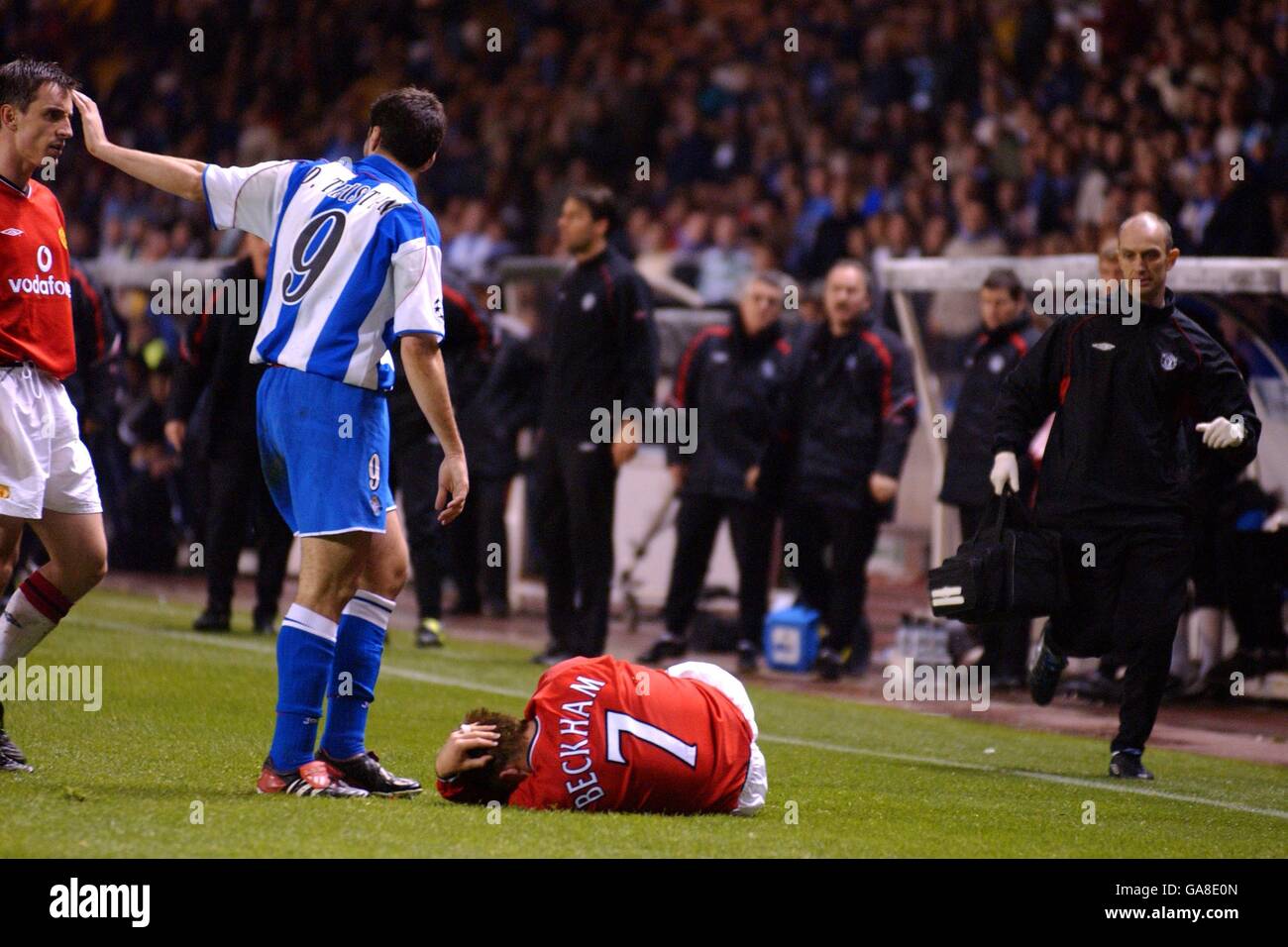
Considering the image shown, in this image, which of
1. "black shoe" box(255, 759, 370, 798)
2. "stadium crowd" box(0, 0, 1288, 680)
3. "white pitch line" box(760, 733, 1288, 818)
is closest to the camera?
"black shoe" box(255, 759, 370, 798)

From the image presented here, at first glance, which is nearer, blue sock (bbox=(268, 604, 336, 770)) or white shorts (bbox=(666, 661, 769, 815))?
blue sock (bbox=(268, 604, 336, 770))

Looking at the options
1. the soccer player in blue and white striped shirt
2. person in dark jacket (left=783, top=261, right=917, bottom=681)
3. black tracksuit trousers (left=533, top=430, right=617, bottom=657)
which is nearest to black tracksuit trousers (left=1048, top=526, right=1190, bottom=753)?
the soccer player in blue and white striped shirt

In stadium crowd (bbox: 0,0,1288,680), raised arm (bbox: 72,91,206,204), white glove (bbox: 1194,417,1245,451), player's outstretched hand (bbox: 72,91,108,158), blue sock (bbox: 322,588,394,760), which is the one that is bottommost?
blue sock (bbox: 322,588,394,760)

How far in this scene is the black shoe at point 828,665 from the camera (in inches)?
422

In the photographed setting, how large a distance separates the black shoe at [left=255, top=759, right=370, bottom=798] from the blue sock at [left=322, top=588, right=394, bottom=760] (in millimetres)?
107

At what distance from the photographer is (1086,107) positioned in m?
15.9

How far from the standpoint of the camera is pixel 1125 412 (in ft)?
24.0

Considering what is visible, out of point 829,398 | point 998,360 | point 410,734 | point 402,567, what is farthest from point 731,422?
point 402,567

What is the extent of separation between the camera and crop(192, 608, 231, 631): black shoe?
11094 millimetres

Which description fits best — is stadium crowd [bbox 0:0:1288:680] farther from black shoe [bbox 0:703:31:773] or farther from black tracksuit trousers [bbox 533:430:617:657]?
black shoe [bbox 0:703:31:773]

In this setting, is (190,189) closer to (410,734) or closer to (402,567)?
(402,567)

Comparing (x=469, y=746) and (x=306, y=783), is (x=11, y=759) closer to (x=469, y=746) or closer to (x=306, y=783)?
(x=306, y=783)

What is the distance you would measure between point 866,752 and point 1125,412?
69.9 inches

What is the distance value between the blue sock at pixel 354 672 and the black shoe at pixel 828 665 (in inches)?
207
